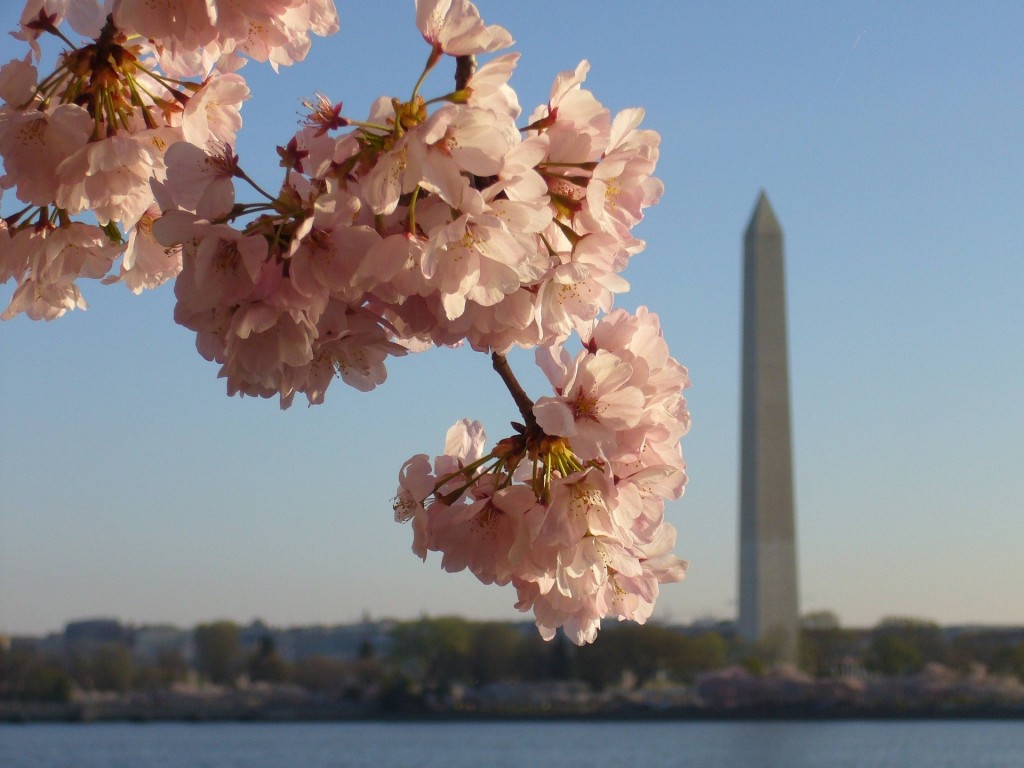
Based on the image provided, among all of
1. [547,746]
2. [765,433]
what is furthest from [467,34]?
[547,746]

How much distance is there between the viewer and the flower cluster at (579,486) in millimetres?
860

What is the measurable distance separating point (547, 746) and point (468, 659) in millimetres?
5665

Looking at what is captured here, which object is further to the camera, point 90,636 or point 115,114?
point 90,636

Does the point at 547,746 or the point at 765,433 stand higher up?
the point at 765,433

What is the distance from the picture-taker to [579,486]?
0.86m

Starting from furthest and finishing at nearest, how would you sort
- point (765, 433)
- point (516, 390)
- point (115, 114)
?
point (765, 433)
point (115, 114)
point (516, 390)

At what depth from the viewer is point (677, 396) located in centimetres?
89

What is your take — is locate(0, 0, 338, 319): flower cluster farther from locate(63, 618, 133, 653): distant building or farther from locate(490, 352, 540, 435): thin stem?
locate(63, 618, 133, 653): distant building

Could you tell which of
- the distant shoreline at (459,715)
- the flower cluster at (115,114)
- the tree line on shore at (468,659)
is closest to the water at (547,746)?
the distant shoreline at (459,715)

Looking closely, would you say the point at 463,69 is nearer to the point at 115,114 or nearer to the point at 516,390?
the point at 516,390

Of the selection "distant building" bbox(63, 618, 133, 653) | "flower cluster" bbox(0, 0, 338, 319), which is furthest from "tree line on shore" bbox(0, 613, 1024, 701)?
"flower cluster" bbox(0, 0, 338, 319)

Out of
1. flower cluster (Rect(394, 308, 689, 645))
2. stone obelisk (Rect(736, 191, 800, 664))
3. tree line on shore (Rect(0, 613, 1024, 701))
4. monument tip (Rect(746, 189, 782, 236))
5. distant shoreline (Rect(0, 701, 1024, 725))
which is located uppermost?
monument tip (Rect(746, 189, 782, 236))

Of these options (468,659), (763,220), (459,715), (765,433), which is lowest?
(459,715)

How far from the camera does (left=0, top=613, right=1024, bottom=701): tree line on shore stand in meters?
32.8
